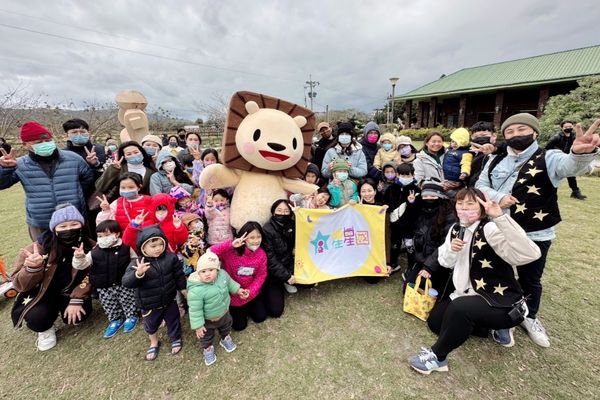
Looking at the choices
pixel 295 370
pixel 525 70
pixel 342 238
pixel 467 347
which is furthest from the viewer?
pixel 525 70

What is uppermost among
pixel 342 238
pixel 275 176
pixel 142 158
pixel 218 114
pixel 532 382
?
pixel 218 114

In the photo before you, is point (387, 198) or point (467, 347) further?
point (387, 198)

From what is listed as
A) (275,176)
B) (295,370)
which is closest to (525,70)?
(275,176)

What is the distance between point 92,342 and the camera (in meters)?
3.02

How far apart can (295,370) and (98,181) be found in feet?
11.5

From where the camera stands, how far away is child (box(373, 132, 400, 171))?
500 centimetres

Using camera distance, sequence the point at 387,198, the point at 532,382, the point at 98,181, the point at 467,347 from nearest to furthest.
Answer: the point at 532,382, the point at 467,347, the point at 98,181, the point at 387,198

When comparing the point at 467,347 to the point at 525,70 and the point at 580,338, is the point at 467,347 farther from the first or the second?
the point at 525,70

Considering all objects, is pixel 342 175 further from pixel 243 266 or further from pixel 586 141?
pixel 586 141

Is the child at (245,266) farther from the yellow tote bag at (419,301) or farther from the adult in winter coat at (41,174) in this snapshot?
the adult in winter coat at (41,174)

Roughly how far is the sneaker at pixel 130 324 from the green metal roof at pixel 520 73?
83.8 feet

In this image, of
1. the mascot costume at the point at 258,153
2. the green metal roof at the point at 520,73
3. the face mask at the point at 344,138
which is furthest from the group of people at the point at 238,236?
the green metal roof at the point at 520,73

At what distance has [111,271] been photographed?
2.98 metres

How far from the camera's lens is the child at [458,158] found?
400 centimetres
